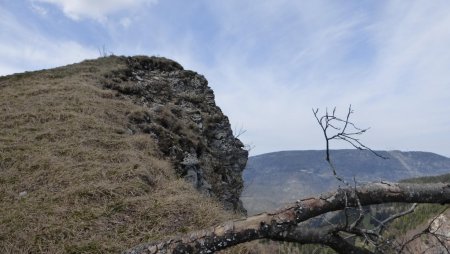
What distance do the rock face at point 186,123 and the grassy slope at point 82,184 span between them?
1.49 m

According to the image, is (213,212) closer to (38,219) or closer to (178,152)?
(38,219)

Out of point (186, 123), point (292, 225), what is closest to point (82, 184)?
point (292, 225)

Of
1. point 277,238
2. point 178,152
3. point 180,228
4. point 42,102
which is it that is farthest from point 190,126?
point 277,238

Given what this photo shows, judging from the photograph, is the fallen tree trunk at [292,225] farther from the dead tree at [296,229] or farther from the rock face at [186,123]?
the rock face at [186,123]

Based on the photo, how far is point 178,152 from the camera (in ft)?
49.7

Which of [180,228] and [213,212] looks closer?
[180,228]

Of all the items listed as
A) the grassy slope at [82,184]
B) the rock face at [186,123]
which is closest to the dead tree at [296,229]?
the grassy slope at [82,184]

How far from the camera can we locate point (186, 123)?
755 inches

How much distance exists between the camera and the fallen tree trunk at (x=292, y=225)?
15.3 ft

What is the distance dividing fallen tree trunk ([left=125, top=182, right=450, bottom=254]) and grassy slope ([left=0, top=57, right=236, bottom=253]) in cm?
273

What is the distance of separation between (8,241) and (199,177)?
871cm

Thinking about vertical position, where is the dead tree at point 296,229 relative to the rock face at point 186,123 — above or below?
below

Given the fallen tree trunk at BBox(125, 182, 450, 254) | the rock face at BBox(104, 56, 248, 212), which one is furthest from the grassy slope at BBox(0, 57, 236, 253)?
the fallen tree trunk at BBox(125, 182, 450, 254)

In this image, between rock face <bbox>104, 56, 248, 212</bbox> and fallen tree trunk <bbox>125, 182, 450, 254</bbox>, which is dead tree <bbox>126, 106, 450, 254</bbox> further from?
rock face <bbox>104, 56, 248, 212</bbox>
